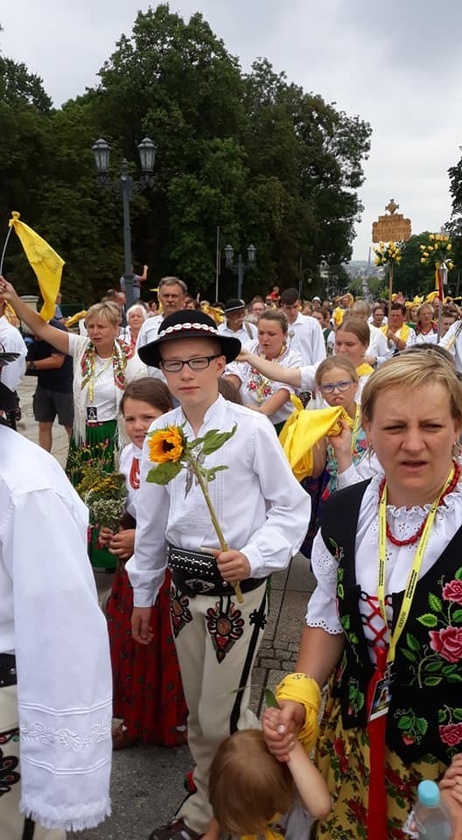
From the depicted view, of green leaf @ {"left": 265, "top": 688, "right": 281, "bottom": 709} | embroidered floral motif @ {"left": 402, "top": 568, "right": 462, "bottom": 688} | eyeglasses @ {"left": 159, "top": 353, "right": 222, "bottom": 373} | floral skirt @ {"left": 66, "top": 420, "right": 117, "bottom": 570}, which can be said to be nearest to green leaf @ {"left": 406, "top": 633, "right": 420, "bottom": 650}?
embroidered floral motif @ {"left": 402, "top": 568, "right": 462, "bottom": 688}

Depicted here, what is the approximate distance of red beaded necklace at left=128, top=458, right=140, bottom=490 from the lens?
317cm

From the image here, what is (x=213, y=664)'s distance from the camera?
2213 mm

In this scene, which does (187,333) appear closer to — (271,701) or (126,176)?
(271,701)

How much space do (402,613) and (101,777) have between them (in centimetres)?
81

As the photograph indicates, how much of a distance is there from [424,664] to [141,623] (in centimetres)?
138

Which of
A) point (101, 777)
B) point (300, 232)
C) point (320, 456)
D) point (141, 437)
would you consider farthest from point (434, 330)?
point (300, 232)

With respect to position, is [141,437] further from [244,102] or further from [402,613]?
[244,102]

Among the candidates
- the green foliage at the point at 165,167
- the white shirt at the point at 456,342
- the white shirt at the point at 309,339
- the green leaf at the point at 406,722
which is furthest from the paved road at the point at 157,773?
the green foliage at the point at 165,167

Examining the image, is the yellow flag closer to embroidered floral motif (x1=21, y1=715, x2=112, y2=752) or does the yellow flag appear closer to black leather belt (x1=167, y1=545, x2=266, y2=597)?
black leather belt (x1=167, y1=545, x2=266, y2=597)

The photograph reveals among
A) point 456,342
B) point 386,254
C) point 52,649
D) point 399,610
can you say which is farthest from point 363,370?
point 386,254

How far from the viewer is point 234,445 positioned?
7.34ft

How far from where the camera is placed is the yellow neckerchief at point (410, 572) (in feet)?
A: 4.72

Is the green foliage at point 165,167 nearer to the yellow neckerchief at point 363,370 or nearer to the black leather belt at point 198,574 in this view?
the yellow neckerchief at point 363,370

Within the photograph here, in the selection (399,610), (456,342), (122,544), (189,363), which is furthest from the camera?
(456,342)
